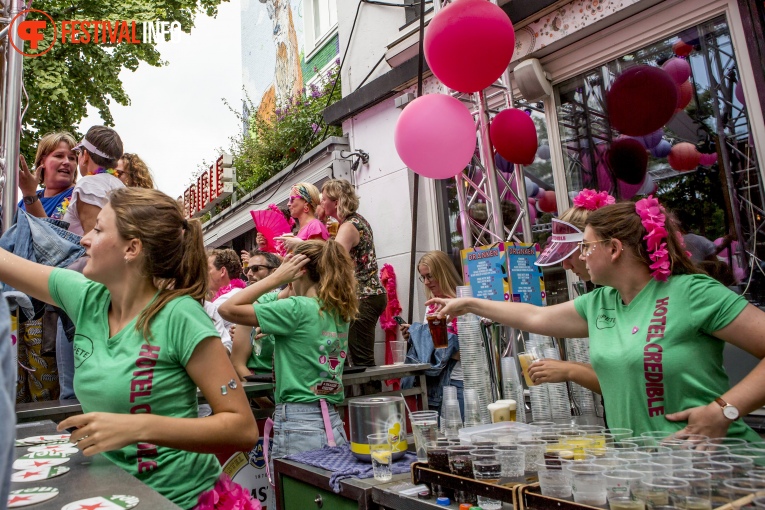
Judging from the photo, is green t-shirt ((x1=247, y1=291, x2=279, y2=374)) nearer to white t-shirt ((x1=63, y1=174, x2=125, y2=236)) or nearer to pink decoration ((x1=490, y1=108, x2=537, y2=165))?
white t-shirt ((x1=63, y1=174, x2=125, y2=236))

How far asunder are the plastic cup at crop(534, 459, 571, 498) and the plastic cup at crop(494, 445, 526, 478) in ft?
0.46

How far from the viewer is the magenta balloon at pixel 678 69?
14.2 ft

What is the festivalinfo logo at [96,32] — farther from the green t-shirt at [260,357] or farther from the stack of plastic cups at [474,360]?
the stack of plastic cups at [474,360]

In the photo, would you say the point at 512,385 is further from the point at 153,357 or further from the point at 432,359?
the point at 432,359

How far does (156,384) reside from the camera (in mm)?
1701

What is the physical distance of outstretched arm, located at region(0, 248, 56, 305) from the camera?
204 cm

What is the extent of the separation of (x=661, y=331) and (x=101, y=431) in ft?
5.99

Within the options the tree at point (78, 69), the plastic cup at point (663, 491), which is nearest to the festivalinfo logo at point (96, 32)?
the tree at point (78, 69)

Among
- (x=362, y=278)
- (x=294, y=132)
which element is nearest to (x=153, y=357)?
(x=362, y=278)

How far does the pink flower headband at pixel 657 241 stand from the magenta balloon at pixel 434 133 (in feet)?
7.12

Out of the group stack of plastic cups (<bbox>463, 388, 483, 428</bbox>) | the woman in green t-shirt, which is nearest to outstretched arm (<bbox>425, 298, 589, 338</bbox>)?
the woman in green t-shirt

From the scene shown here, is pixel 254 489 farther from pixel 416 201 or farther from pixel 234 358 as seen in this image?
pixel 416 201

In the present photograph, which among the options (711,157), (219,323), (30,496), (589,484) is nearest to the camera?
(30,496)

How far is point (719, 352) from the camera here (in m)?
2.05
